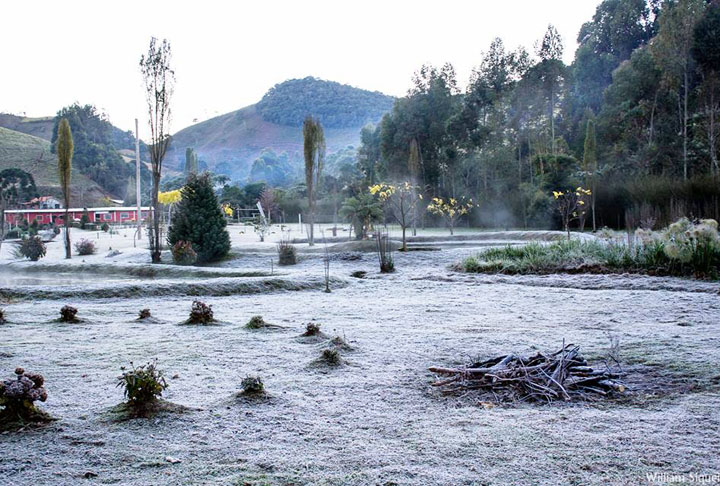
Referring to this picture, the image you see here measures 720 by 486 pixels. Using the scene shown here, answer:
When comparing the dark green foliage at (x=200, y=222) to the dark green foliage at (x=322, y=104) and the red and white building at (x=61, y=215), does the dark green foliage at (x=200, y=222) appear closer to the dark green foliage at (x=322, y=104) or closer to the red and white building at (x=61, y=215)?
the red and white building at (x=61, y=215)

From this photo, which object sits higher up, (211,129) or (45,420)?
(211,129)

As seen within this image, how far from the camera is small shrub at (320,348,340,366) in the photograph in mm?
4219

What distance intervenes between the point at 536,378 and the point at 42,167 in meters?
60.5

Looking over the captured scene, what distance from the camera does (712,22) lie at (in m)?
24.3

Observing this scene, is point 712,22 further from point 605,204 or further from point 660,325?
point 660,325

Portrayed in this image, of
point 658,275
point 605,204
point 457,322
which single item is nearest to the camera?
point 457,322

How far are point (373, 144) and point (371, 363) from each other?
131 feet

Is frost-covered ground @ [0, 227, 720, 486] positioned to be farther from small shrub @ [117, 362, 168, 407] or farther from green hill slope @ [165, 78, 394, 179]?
green hill slope @ [165, 78, 394, 179]

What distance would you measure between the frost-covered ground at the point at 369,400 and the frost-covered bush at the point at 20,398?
14 centimetres

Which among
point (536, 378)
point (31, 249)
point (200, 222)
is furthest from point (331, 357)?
point (31, 249)

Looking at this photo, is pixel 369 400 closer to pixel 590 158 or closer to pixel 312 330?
pixel 312 330

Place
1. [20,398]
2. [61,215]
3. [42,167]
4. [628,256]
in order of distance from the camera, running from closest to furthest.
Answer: [20,398], [628,256], [61,215], [42,167]

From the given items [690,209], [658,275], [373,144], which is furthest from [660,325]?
[373,144]

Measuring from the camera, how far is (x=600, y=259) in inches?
393
